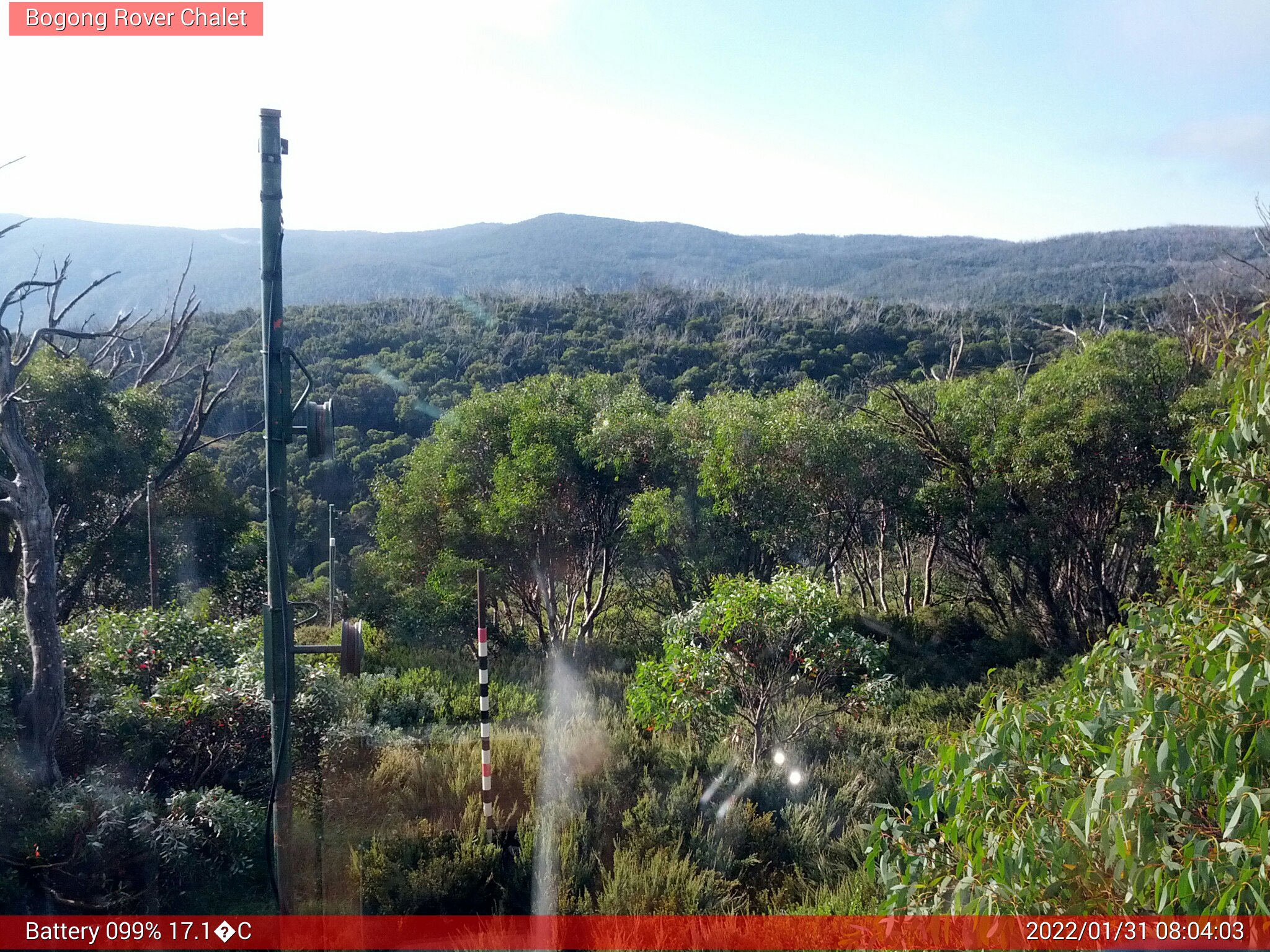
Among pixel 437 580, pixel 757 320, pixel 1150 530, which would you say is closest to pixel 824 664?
pixel 437 580

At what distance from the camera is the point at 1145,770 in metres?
1.83

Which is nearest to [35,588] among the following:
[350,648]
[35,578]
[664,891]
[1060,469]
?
[35,578]

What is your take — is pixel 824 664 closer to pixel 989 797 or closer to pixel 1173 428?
pixel 989 797

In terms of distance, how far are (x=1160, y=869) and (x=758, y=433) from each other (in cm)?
844

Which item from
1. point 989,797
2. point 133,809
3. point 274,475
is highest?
point 274,475

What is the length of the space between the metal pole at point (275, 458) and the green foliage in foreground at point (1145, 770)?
2689 millimetres

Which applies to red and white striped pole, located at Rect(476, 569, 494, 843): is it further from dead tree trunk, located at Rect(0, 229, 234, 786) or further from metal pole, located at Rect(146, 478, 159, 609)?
metal pole, located at Rect(146, 478, 159, 609)

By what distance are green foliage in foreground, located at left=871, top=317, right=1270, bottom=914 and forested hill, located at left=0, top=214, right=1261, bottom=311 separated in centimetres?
2437

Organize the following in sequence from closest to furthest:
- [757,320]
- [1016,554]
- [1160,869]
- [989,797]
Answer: [1160,869] → [989,797] → [1016,554] → [757,320]

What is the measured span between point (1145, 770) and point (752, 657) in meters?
4.83

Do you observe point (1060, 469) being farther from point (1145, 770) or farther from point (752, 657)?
point (1145, 770)

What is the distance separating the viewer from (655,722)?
6391mm

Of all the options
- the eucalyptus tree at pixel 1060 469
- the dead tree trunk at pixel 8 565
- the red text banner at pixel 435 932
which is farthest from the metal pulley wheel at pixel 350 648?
the eucalyptus tree at pixel 1060 469

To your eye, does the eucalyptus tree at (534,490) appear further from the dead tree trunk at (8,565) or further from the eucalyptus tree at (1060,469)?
the dead tree trunk at (8,565)
